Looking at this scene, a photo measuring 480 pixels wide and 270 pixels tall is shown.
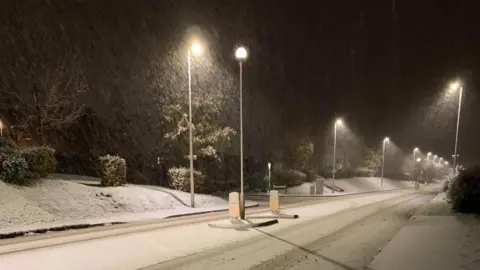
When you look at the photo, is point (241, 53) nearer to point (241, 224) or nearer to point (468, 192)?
point (241, 224)

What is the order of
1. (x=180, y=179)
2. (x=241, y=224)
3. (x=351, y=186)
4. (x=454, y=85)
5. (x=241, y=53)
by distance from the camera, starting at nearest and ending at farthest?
1. (x=241, y=224)
2. (x=241, y=53)
3. (x=454, y=85)
4. (x=180, y=179)
5. (x=351, y=186)

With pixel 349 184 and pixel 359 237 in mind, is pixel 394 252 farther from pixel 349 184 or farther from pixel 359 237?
pixel 349 184

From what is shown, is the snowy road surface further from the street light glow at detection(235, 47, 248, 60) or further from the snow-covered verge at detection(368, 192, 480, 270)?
the street light glow at detection(235, 47, 248, 60)

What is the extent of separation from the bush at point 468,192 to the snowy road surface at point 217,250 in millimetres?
4211

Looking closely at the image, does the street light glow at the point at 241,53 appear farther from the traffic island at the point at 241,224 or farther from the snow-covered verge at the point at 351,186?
the snow-covered verge at the point at 351,186

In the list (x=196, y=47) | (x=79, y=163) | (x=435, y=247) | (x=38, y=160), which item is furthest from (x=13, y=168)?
(x=79, y=163)

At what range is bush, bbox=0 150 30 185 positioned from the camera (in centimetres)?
1928

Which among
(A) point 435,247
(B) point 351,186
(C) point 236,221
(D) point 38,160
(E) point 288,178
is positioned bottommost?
(B) point 351,186

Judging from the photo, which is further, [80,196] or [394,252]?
[80,196]

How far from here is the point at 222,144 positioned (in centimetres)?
3444

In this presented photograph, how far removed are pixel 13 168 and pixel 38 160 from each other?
5.57 ft

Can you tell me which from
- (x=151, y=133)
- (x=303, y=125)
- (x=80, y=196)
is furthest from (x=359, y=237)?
(x=303, y=125)

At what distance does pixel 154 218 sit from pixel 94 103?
2400 centimetres

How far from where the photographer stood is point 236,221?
17.3 meters
